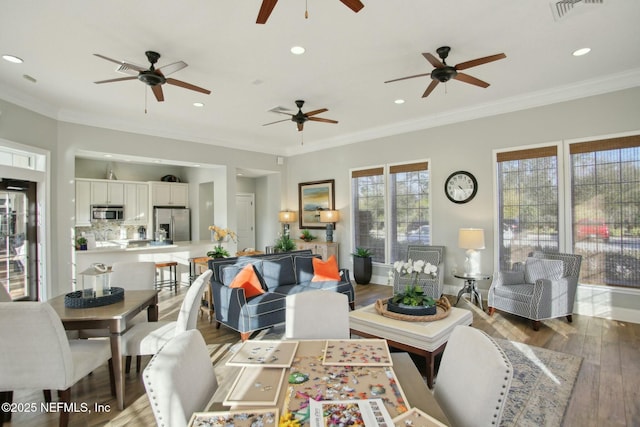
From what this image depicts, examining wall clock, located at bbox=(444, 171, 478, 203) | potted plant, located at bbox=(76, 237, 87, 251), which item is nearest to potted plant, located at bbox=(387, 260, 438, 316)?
wall clock, located at bbox=(444, 171, 478, 203)

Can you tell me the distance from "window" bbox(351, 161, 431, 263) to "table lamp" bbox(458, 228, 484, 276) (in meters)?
0.90

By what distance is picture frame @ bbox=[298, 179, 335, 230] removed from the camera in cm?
725

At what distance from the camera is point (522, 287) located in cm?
423

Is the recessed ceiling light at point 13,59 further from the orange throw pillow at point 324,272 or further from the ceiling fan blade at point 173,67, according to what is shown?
the orange throw pillow at point 324,272

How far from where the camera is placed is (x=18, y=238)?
14.3ft

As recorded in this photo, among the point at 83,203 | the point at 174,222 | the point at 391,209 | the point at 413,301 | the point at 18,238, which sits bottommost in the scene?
the point at 413,301

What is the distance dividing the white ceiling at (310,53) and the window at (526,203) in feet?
2.69

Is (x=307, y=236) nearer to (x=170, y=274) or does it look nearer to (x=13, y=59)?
(x=170, y=274)

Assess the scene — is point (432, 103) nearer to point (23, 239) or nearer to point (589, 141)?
point (589, 141)

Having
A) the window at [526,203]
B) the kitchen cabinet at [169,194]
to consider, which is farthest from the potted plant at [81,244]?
the window at [526,203]

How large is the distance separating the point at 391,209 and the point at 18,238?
18.8 ft

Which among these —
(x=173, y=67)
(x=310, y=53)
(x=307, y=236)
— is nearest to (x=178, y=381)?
(x=173, y=67)

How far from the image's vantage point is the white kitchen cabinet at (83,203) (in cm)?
699

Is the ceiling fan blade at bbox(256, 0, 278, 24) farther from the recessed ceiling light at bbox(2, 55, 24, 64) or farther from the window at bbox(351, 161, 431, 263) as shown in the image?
the window at bbox(351, 161, 431, 263)
